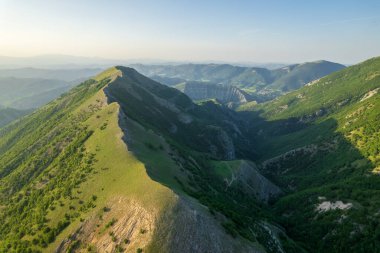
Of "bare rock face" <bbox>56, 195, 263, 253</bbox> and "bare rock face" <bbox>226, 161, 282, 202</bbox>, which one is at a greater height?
"bare rock face" <bbox>56, 195, 263, 253</bbox>

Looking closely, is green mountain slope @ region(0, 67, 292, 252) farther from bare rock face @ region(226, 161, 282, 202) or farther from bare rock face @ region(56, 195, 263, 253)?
bare rock face @ region(226, 161, 282, 202)

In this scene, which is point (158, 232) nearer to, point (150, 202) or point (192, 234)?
point (192, 234)

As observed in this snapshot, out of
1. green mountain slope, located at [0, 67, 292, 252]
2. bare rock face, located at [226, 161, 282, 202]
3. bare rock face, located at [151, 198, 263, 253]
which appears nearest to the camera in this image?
bare rock face, located at [151, 198, 263, 253]

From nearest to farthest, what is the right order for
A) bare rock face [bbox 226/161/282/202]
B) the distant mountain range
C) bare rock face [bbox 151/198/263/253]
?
bare rock face [bbox 151/198/263/253], the distant mountain range, bare rock face [bbox 226/161/282/202]

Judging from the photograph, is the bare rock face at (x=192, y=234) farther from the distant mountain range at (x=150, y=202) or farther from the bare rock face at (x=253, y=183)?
the bare rock face at (x=253, y=183)

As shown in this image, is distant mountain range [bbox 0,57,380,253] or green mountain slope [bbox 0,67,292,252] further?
distant mountain range [bbox 0,57,380,253]

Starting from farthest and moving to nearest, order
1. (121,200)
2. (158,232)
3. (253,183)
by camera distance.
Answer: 1. (253,183)
2. (121,200)
3. (158,232)

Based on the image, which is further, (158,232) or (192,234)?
(192,234)

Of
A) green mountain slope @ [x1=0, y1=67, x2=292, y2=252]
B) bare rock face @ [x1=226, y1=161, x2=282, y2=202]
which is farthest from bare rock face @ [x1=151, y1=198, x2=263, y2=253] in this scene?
bare rock face @ [x1=226, y1=161, x2=282, y2=202]

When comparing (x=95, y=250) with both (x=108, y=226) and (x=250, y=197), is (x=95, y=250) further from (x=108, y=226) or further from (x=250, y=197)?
(x=250, y=197)

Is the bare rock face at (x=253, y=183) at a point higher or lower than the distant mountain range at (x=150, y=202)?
lower

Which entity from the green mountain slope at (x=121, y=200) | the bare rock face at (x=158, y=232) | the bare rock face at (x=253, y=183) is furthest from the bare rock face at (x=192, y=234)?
the bare rock face at (x=253, y=183)

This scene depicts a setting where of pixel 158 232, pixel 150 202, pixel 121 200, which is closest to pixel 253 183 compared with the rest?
pixel 121 200
